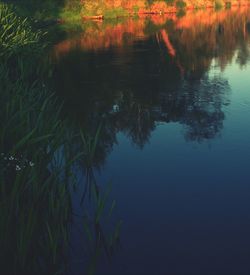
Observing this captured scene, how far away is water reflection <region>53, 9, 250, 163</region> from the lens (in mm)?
15023

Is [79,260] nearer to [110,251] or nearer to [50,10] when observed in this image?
[110,251]

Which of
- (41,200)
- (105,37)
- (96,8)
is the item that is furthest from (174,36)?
(41,200)

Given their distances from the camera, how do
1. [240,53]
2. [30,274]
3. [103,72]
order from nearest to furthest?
[30,274] → [103,72] → [240,53]

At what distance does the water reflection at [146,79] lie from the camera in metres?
15.0

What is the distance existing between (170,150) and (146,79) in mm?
9901

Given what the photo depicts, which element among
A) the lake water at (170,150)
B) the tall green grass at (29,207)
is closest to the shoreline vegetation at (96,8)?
the lake water at (170,150)

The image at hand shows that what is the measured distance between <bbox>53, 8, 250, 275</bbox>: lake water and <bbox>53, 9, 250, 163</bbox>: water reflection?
0.05 m

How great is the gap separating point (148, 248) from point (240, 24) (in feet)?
134

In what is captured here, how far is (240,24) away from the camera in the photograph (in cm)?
4497

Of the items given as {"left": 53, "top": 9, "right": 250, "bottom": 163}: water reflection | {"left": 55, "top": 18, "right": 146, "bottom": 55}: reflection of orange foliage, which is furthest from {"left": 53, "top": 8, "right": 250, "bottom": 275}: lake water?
{"left": 55, "top": 18, "right": 146, "bottom": 55}: reflection of orange foliage

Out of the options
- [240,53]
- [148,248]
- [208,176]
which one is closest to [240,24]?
[240,53]

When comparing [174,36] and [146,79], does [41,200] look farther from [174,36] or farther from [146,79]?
[174,36]

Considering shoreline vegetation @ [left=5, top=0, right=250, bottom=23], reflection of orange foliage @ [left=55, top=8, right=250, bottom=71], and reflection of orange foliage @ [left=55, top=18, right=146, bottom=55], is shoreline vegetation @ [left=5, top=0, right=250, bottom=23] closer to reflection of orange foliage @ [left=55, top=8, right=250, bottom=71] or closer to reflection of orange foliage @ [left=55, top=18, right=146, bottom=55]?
reflection of orange foliage @ [left=55, top=8, right=250, bottom=71]

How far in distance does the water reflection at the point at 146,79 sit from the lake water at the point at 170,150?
5 cm
